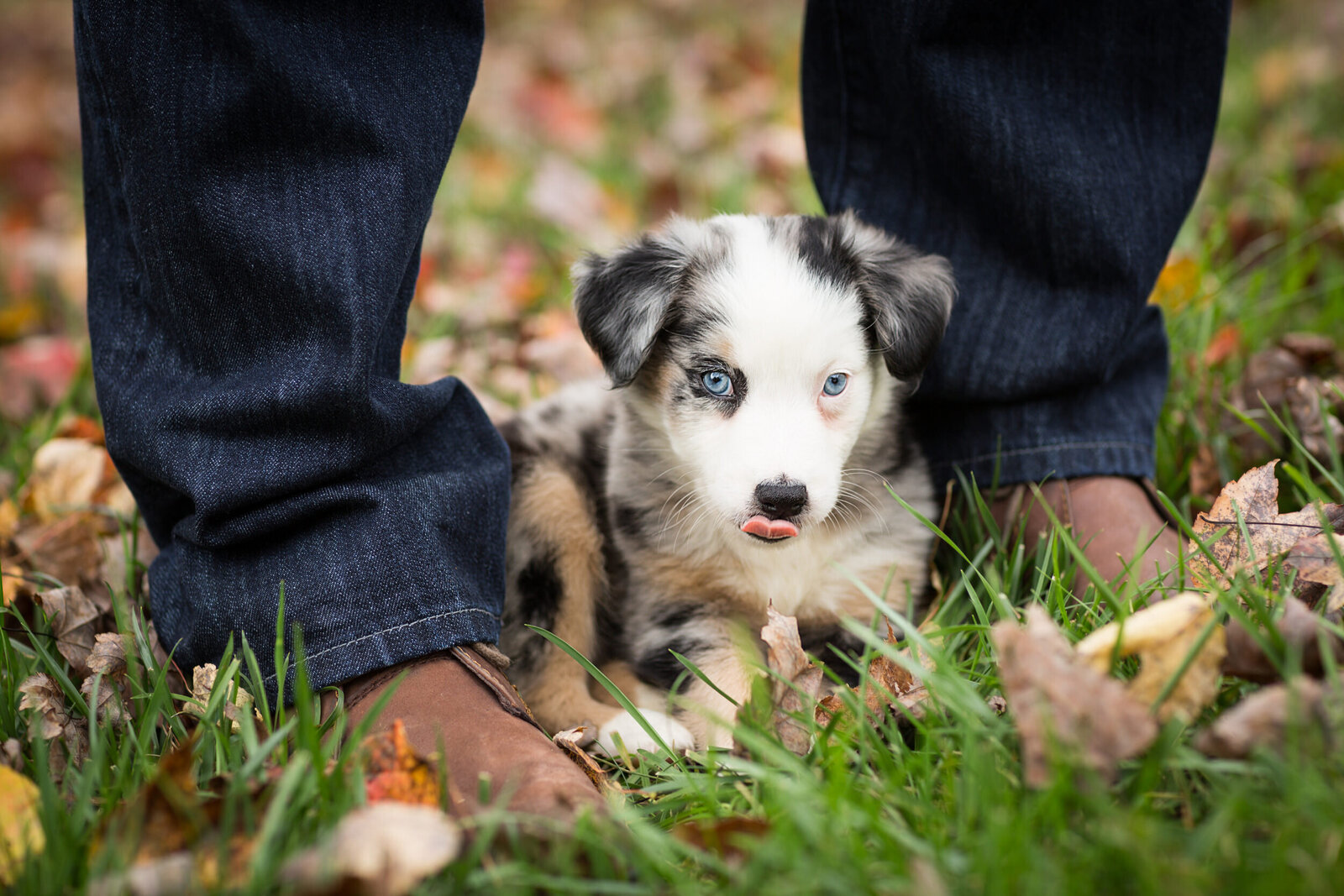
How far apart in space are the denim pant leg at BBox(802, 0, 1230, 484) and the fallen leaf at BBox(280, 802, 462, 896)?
5.57 feet

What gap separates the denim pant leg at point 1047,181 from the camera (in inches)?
96.1

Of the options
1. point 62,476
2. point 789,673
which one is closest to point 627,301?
point 789,673

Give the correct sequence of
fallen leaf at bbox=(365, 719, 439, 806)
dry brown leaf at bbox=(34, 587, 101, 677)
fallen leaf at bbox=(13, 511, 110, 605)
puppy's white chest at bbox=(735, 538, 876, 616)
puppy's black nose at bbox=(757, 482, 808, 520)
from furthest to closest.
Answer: fallen leaf at bbox=(13, 511, 110, 605), puppy's white chest at bbox=(735, 538, 876, 616), dry brown leaf at bbox=(34, 587, 101, 677), puppy's black nose at bbox=(757, 482, 808, 520), fallen leaf at bbox=(365, 719, 439, 806)

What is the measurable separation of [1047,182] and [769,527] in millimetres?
1113

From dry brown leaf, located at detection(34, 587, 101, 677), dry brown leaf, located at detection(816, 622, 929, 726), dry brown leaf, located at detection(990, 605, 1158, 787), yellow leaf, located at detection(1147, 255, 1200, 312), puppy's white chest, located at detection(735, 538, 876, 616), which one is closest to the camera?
dry brown leaf, located at detection(990, 605, 1158, 787)

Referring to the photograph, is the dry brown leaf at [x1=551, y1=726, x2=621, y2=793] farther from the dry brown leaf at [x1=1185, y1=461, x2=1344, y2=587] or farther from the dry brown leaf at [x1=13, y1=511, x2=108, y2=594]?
the dry brown leaf at [x1=13, y1=511, x2=108, y2=594]

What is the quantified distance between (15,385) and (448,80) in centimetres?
276

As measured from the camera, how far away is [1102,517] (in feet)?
7.97

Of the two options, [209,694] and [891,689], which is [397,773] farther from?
[891,689]

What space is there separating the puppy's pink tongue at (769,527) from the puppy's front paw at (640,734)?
17.6 inches

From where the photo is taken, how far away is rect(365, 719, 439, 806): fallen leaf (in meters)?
1.63

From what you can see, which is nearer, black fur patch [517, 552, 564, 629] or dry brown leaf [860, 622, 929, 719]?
dry brown leaf [860, 622, 929, 719]

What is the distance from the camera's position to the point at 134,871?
1.35 metres

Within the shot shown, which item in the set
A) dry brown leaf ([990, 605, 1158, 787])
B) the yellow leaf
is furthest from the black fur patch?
the yellow leaf
